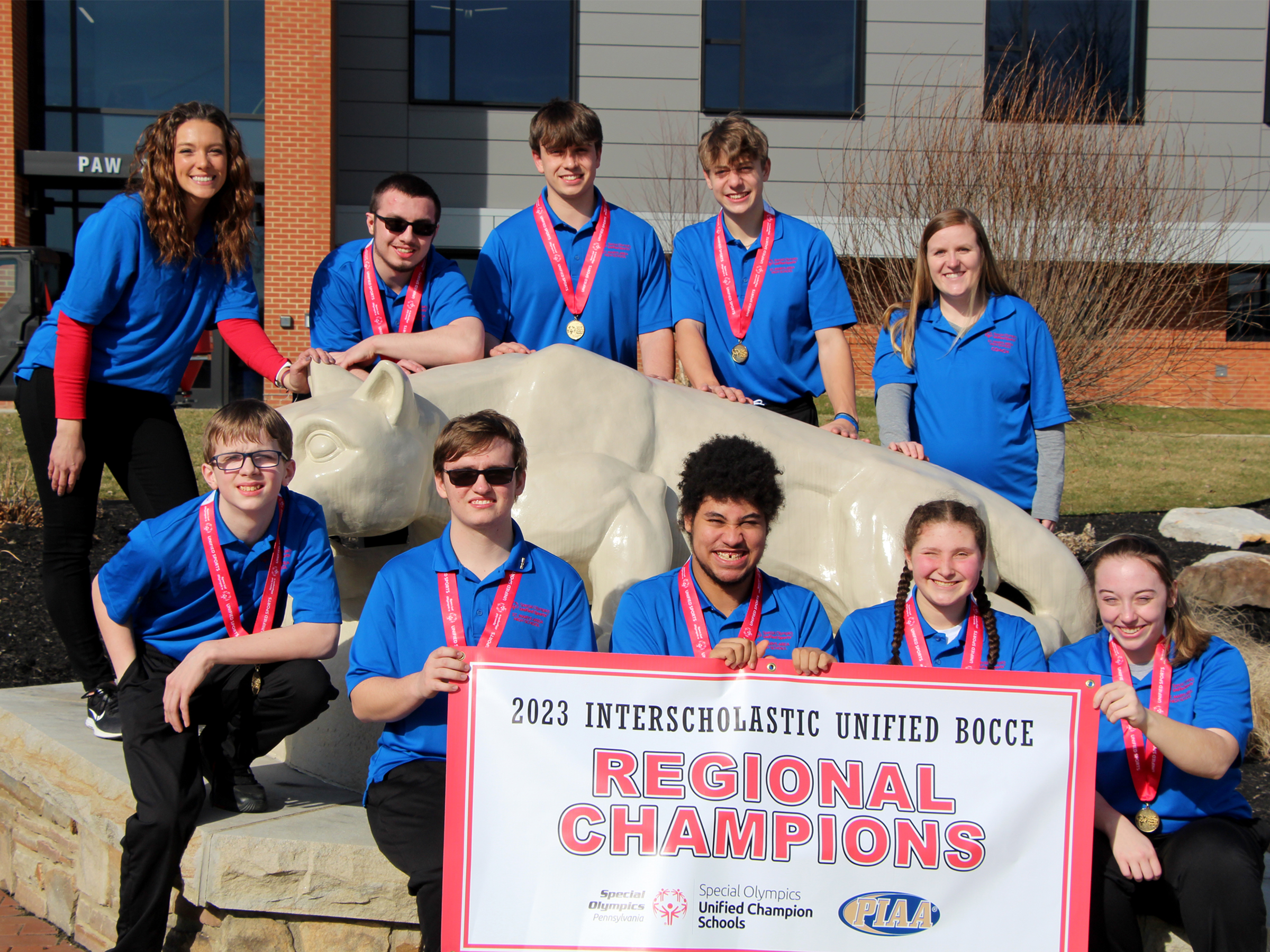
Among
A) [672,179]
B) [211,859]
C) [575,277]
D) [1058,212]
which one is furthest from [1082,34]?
[211,859]

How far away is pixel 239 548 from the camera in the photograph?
3.37 meters

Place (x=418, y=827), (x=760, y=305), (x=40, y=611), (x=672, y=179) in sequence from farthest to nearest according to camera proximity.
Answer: (x=672, y=179), (x=40, y=611), (x=760, y=305), (x=418, y=827)

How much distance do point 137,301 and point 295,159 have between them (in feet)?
50.3

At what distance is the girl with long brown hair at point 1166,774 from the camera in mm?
2801

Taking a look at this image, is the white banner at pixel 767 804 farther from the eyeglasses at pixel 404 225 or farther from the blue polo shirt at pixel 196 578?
the eyeglasses at pixel 404 225

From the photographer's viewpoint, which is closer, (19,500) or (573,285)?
(573,285)

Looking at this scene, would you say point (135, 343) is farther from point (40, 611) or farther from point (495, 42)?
point (495, 42)

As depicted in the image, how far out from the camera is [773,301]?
4883mm

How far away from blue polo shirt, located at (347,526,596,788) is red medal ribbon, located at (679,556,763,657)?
11.1 inches

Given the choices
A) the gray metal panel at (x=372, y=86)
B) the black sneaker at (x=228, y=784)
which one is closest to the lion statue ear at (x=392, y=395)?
the black sneaker at (x=228, y=784)

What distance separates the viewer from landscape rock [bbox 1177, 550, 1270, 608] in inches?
334

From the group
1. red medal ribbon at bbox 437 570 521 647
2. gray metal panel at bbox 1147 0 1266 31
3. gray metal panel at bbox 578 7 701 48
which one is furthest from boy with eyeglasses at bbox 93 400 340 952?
gray metal panel at bbox 1147 0 1266 31

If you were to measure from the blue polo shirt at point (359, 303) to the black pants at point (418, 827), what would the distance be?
84.3 inches

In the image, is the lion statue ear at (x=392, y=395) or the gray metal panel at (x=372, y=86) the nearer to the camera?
the lion statue ear at (x=392, y=395)
